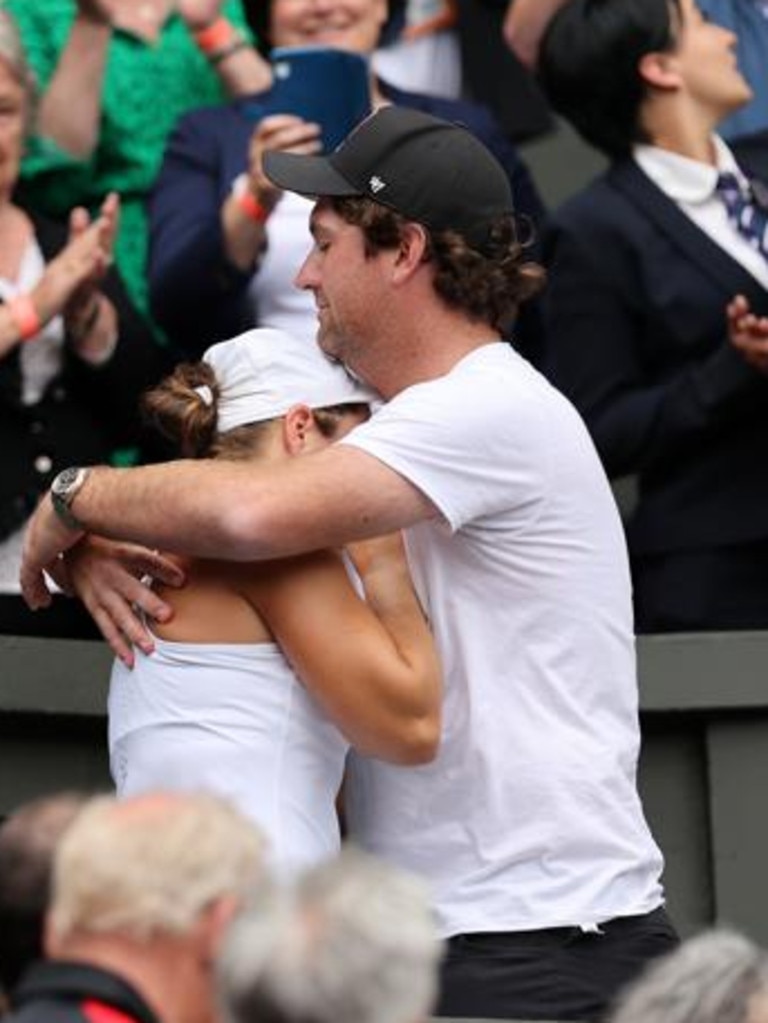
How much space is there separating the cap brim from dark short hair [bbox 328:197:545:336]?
0.11 feet

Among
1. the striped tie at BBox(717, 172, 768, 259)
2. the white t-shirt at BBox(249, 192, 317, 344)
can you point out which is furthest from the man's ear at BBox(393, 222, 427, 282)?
the striped tie at BBox(717, 172, 768, 259)

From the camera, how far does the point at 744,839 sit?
6145 millimetres

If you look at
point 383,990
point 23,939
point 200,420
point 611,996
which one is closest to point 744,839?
point 611,996

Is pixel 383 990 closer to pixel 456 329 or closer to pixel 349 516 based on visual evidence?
pixel 349 516

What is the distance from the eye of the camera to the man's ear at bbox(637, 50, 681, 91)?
6.71m

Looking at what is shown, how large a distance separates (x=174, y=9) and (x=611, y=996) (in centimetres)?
308

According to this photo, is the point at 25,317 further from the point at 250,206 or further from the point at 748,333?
the point at 748,333

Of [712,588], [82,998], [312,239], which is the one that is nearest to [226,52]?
[312,239]

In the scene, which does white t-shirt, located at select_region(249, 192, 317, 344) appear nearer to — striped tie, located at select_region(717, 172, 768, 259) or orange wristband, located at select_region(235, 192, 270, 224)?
orange wristband, located at select_region(235, 192, 270, 224)

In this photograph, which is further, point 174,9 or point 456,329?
point 174,9

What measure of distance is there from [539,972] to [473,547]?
0.62 m

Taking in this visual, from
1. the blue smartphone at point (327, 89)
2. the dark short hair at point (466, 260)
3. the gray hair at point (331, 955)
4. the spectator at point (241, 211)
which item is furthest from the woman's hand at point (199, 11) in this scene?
the gray hair at point (331, 955)

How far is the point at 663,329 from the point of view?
6426mm

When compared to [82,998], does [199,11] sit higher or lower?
lower
